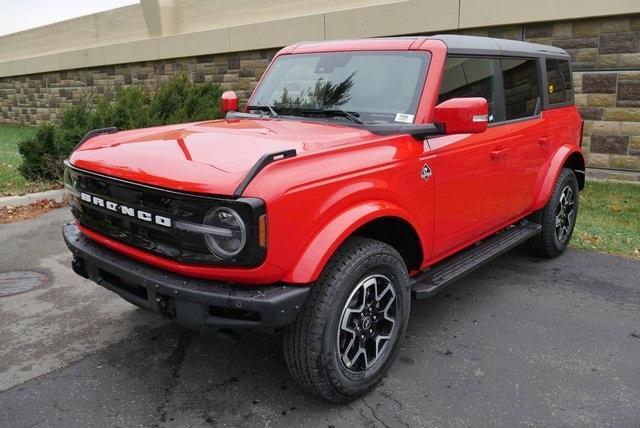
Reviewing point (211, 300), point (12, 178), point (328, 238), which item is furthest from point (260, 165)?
point (12, 178)

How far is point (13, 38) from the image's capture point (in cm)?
2244

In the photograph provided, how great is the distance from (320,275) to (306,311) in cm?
19

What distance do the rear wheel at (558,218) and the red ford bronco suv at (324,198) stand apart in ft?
2.12

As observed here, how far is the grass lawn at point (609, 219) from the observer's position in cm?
566

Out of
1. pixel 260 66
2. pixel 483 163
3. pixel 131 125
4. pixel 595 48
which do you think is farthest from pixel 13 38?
pixel 483 163

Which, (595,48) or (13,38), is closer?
(595,48)

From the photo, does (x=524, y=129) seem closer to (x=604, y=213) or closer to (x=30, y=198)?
(x=604, y=213)

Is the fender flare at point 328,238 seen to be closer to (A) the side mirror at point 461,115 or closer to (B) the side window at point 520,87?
(A) the side mirror at point 461,115

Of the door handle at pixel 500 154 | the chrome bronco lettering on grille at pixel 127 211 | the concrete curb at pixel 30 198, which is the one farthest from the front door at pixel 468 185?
the concrete curb at pixel 30 198

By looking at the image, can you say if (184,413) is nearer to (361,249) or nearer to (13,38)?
(361,249)

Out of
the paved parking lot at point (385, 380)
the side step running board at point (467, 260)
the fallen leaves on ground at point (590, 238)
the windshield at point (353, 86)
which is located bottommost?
the paved parking lot at point (385, 380)

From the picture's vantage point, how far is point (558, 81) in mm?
5105

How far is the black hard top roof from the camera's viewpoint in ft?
12.2

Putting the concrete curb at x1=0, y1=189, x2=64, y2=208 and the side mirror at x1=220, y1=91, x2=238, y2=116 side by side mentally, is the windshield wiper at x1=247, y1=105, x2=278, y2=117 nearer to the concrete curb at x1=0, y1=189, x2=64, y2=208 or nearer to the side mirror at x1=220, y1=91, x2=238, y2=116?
the side mirror at x1=220, y1=91, x2=238, y2=116
